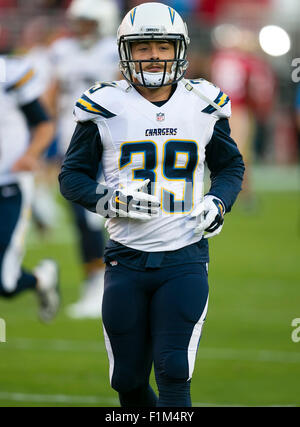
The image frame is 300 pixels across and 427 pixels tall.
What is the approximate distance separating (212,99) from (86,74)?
14.2 ft

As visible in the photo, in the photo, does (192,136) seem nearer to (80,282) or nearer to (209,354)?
(209,354)

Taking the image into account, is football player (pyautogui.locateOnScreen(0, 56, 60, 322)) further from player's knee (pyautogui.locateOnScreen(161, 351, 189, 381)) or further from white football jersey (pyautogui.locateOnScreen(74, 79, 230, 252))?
player's knee (pyautogui.locateOnScreen(161, 351, 189, 381))

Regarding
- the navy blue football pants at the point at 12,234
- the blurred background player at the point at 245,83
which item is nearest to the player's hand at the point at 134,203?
the navy blue football pants at the point at 12,234

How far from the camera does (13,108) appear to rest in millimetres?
6805

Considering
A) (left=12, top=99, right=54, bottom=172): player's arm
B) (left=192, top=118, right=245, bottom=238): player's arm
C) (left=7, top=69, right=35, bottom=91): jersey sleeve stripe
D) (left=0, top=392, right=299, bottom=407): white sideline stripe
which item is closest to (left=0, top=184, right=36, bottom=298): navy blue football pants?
(left=12, top=99, right=54, bottom=172): player's arm

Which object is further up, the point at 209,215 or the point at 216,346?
the point at 209,215

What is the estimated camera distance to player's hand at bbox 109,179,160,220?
13.4ft

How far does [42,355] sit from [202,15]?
1408cm

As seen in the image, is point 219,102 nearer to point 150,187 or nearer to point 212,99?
point 212,99

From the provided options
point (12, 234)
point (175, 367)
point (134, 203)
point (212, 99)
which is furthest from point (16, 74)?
point (175, 367)

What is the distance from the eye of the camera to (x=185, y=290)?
4.18 m

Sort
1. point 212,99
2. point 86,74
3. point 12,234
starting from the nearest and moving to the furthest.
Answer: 1. point 212,99
2. point 12,234
3. point 86,74

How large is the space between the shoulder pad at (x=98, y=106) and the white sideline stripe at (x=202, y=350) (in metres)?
2.62

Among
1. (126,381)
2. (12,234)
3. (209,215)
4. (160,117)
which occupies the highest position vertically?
(160,117)
